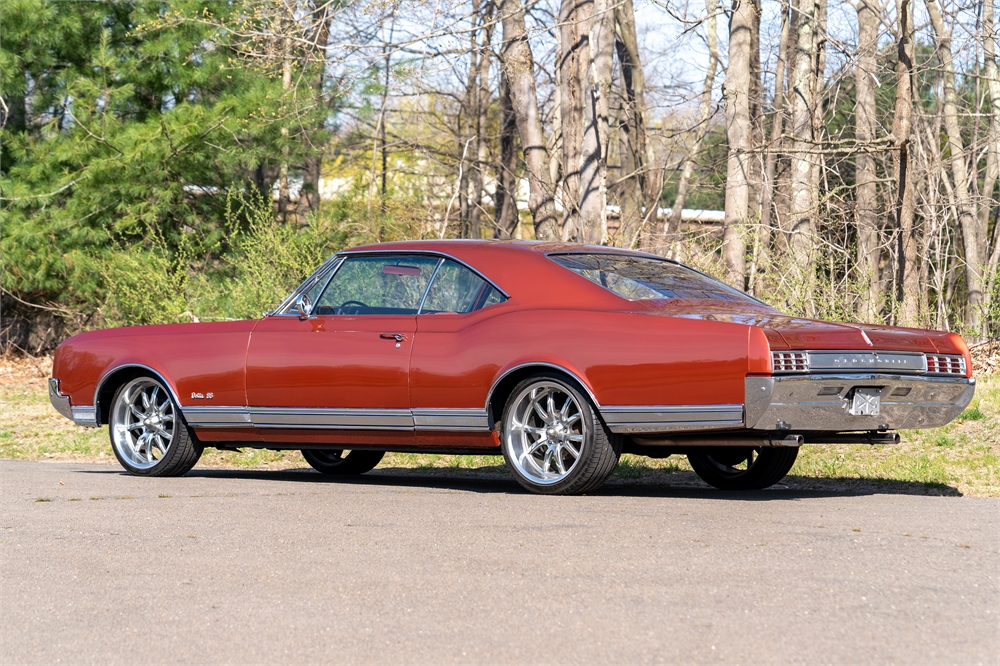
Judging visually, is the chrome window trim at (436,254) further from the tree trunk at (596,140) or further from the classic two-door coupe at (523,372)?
the tree trunk at (596,140)

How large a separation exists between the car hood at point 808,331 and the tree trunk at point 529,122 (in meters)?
10.5

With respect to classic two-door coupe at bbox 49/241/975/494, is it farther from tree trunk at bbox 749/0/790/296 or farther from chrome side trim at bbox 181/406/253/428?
tree trunk at bbox 749/0/790/296

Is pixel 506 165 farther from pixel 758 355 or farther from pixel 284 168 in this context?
pixel 758 355

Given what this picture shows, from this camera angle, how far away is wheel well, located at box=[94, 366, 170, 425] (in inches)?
372

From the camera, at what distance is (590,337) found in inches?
287

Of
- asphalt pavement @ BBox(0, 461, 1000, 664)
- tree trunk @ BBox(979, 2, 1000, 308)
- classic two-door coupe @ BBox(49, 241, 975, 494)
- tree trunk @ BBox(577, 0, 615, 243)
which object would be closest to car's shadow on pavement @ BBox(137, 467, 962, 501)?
classic two-door coupe @ BBox(49, 241, 975, 494)

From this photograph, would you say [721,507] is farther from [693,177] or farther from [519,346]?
[693,177]

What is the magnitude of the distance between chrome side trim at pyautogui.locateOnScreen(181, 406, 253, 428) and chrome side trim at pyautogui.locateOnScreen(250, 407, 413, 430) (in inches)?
3.2

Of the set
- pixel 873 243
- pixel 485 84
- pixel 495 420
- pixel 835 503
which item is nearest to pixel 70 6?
pixel 485 84

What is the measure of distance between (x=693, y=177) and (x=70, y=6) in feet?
51.8

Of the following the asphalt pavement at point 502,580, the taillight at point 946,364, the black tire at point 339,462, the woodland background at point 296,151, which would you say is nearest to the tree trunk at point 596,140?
the woodland background at point 296,151

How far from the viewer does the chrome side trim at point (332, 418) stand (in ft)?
26.6

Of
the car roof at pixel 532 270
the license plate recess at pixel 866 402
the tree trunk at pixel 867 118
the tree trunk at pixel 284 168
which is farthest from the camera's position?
the tree trunk at pixel 284 168

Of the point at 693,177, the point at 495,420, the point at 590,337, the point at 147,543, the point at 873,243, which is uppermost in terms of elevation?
the point at 693,177
